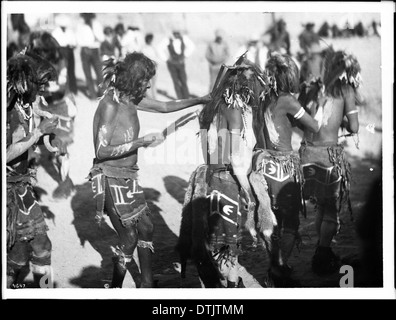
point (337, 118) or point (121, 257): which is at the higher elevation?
point (337, 118)

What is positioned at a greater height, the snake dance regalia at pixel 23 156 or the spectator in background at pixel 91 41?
the spectator in background at pixel 91 41

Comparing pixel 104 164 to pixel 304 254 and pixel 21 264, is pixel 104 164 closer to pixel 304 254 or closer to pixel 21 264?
pixel 21 264

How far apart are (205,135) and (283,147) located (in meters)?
0.61

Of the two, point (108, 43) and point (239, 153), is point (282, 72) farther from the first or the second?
point (108, 43)

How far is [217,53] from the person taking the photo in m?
6.10

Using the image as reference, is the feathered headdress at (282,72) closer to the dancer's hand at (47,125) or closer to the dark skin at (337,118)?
the dark skin at (337,118)

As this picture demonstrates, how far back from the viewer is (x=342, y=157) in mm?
6230

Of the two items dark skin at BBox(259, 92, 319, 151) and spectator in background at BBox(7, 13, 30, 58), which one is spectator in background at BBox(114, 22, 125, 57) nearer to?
spectator in background at BBox(7, 13, 30, 58)

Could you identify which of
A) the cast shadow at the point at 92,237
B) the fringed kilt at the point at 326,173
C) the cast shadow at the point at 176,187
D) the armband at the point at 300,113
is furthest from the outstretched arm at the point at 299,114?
the cast shadow at the point at 92,237

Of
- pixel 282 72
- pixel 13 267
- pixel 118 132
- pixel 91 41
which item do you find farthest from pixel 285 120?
pixel 13 267

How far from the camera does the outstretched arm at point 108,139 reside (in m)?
6.04

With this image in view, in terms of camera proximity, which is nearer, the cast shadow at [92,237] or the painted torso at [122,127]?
the painted torso at [122,127]

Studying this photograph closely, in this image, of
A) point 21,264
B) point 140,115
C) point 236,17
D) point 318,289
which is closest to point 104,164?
Result: point 140,115

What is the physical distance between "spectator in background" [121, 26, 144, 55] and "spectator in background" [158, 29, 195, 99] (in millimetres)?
160
